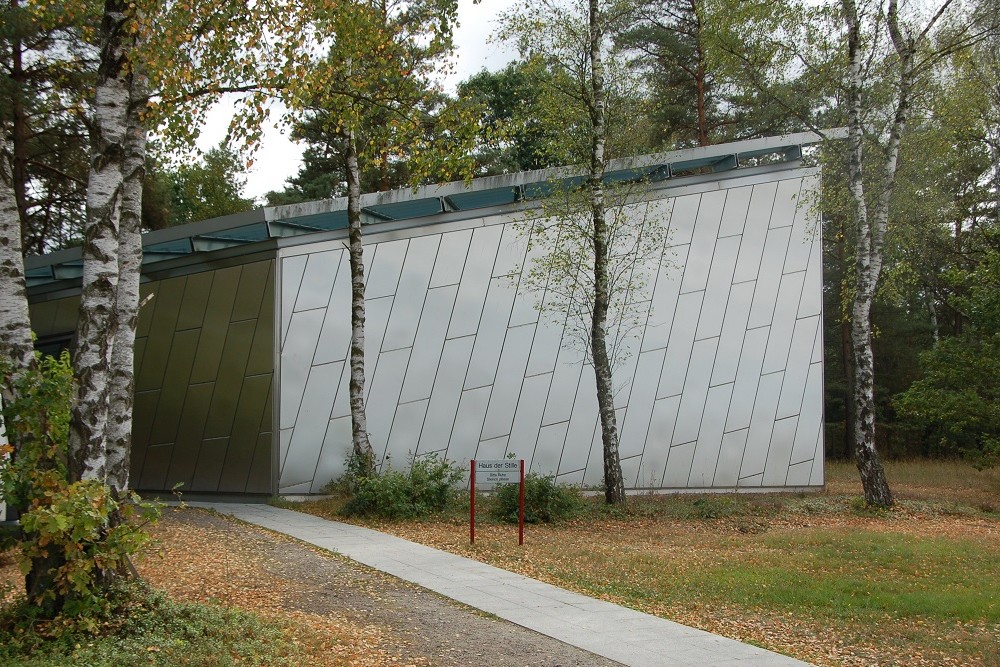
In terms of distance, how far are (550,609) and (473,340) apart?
10.7 meters

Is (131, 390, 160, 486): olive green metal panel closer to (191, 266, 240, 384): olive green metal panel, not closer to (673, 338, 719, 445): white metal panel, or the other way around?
(191, 266, 240, 384): olive green metal panel

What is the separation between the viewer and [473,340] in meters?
18.9

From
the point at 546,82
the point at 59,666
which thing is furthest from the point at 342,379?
the point at 59,666

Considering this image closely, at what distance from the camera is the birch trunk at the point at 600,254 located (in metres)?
16.4

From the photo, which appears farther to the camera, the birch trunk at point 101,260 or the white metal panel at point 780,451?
the white metal panel at point 780,451

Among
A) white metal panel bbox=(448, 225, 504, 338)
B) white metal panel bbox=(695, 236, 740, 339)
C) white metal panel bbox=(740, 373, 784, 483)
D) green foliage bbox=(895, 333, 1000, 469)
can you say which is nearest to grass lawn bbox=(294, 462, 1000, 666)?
white metal panel bbox=(740, 373, 784, 483)

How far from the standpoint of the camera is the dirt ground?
6.77 m

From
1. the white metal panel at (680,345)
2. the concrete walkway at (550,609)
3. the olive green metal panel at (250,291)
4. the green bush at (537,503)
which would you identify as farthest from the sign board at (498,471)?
the white metal panel at (680,345)

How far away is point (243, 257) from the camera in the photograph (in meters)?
18.2

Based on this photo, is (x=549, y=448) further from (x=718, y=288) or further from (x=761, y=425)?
(x=718, y=288)

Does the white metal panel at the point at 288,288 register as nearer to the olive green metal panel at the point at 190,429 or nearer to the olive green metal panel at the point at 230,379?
the olive green metal panel at the point at 230,379

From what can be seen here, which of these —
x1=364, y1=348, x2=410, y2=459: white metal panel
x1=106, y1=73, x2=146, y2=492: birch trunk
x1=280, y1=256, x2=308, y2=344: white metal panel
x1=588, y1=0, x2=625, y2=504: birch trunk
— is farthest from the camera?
x1=364, y1=348, x2=410, y2=459: white metal panel

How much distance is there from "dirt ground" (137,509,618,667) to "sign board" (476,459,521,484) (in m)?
2.32

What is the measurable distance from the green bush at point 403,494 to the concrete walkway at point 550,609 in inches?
62.0
